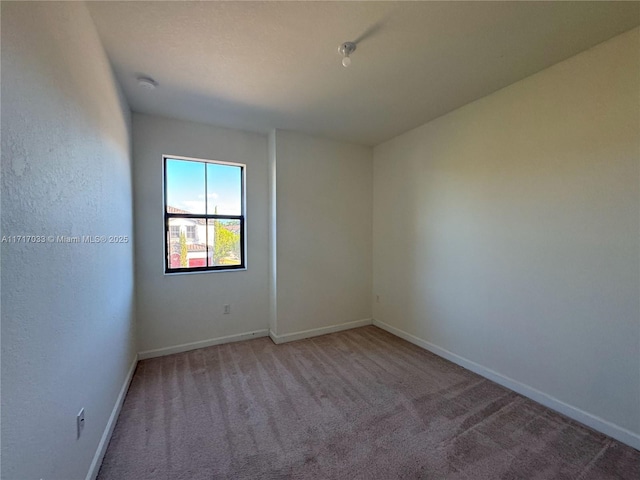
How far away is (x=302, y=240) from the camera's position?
3436mm

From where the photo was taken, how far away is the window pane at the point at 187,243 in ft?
9.98

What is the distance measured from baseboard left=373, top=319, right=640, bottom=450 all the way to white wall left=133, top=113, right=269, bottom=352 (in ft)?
7.52

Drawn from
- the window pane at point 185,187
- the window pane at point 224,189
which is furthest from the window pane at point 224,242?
the window pane at point 185,187

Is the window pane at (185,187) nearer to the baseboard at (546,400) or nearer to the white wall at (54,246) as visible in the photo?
the white wall at (54,246)

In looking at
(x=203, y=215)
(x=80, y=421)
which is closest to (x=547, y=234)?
(x=80, y=421)

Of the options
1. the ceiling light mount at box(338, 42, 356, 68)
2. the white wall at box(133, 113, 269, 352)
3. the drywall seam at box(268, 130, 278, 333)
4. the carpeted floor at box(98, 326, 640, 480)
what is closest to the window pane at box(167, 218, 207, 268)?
the white wall at box(133, 113, 269, 352)

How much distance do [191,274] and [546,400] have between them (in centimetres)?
364

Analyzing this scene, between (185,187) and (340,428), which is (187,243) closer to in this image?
(185,187)

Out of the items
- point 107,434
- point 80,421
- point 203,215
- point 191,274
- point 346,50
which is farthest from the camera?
point 203,215

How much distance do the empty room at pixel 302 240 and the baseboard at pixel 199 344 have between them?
2 cm

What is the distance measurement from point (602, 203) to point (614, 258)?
39cm

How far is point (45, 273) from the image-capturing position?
1.04m

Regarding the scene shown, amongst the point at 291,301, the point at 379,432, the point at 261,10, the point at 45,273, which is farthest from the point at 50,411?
the point at 291,301

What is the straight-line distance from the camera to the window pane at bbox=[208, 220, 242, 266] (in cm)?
326
